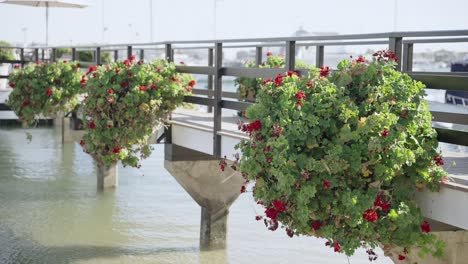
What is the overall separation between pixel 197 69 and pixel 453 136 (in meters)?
4.54

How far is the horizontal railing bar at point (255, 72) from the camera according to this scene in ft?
24.2

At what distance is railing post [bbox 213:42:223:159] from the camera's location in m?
8.66

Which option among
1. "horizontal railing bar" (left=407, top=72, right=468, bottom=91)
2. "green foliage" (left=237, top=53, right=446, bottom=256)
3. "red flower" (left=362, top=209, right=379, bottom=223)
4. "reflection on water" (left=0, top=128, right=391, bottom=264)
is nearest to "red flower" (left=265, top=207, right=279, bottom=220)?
"green foliage" (left=237, top=53, right=446, bottom=256)

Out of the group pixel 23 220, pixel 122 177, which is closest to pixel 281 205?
pixel 23 220

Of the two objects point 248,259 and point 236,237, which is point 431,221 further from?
point 236,237

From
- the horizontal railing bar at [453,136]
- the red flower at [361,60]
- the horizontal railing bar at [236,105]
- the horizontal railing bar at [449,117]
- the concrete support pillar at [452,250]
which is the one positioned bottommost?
the concrete support pillar at [452,250]

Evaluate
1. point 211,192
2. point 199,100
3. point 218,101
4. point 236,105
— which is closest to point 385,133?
point 236,105

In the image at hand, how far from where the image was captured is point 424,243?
5562mm

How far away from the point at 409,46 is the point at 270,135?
1.51 metres

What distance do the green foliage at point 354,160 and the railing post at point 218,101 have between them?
9.29ft

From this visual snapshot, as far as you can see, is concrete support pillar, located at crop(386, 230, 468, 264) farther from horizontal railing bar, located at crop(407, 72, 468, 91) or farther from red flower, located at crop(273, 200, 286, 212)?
horizontal railing bar, located at crop(407, 72, 468, 91)

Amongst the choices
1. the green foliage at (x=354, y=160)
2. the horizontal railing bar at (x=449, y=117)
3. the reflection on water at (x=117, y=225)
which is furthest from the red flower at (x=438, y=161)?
the reflection on water at (x=117, y=225)

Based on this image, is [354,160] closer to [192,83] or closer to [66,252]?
[192,83]

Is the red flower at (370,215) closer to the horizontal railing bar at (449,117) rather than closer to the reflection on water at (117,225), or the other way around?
the horizontal railing bar at (449,117)
